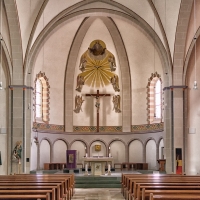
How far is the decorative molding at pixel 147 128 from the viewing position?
25.6 metres

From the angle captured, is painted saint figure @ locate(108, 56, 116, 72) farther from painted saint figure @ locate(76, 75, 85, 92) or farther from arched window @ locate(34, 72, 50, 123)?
arched window @ locate(34, 72, 50, 123)

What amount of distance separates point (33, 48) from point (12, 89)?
8.12 ft

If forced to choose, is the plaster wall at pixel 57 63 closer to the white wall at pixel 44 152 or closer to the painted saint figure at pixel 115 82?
the white wall at pixel 44 152

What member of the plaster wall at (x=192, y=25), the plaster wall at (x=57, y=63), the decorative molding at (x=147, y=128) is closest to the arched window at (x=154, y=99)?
the decorative molding at (x=147, y=128)

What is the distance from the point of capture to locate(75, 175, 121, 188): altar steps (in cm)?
1923

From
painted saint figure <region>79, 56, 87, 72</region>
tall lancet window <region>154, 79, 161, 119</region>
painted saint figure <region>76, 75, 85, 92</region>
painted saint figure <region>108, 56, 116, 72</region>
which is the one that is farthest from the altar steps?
painted saint figure <region>108, 56, 116, 72</region>

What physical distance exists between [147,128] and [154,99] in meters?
1.93

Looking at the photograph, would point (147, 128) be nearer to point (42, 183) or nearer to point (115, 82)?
point (115, 82)

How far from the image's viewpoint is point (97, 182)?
769 inches

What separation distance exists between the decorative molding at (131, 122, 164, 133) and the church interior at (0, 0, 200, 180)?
0.10 metres

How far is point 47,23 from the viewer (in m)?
22.4

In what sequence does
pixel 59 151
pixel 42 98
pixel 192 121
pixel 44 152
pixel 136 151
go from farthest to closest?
pixel 136 151 < pixel 59 151 < pixel 42 98 < pixel 44 152 < pixel 192 121

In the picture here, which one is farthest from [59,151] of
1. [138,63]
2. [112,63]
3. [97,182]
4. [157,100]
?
[97,182]

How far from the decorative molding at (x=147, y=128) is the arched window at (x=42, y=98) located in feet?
19.0
